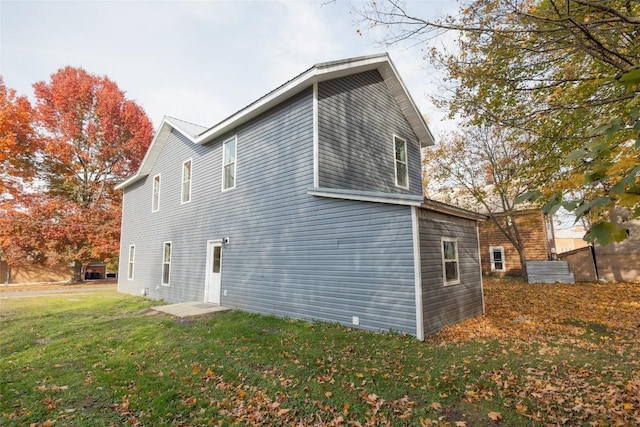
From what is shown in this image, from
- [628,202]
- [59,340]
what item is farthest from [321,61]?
[59,340]

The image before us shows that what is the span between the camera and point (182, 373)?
5.13m

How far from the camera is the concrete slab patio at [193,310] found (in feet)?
30.5

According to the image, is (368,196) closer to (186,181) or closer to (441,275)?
(441,275)

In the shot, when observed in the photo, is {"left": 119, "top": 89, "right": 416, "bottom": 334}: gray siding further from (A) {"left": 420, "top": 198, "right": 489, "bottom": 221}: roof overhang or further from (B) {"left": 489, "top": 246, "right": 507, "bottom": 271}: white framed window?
(B) {"left": 489, "top": 246, "right": 507, "bottom": 271}: white framed window

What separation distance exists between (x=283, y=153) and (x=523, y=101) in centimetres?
614

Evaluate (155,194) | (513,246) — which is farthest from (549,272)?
(155,194)

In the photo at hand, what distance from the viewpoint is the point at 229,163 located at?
36.8 feet

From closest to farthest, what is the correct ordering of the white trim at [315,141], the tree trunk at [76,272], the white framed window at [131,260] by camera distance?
the white trim at [315,141] → the white framed window at [131,260] → the tree trunk at [76,272]

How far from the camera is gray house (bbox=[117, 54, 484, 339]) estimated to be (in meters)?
6.98

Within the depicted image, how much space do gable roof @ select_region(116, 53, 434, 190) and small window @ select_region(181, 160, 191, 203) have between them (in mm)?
1344

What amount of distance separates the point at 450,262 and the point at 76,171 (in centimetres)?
2718

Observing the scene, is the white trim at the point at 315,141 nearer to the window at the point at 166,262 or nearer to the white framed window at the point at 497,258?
the window at the point at 166,262

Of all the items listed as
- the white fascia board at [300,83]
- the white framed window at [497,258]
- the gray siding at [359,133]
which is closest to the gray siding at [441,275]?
the gray siding at [359,133]

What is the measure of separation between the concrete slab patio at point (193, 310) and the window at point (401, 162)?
7301 millimetres
